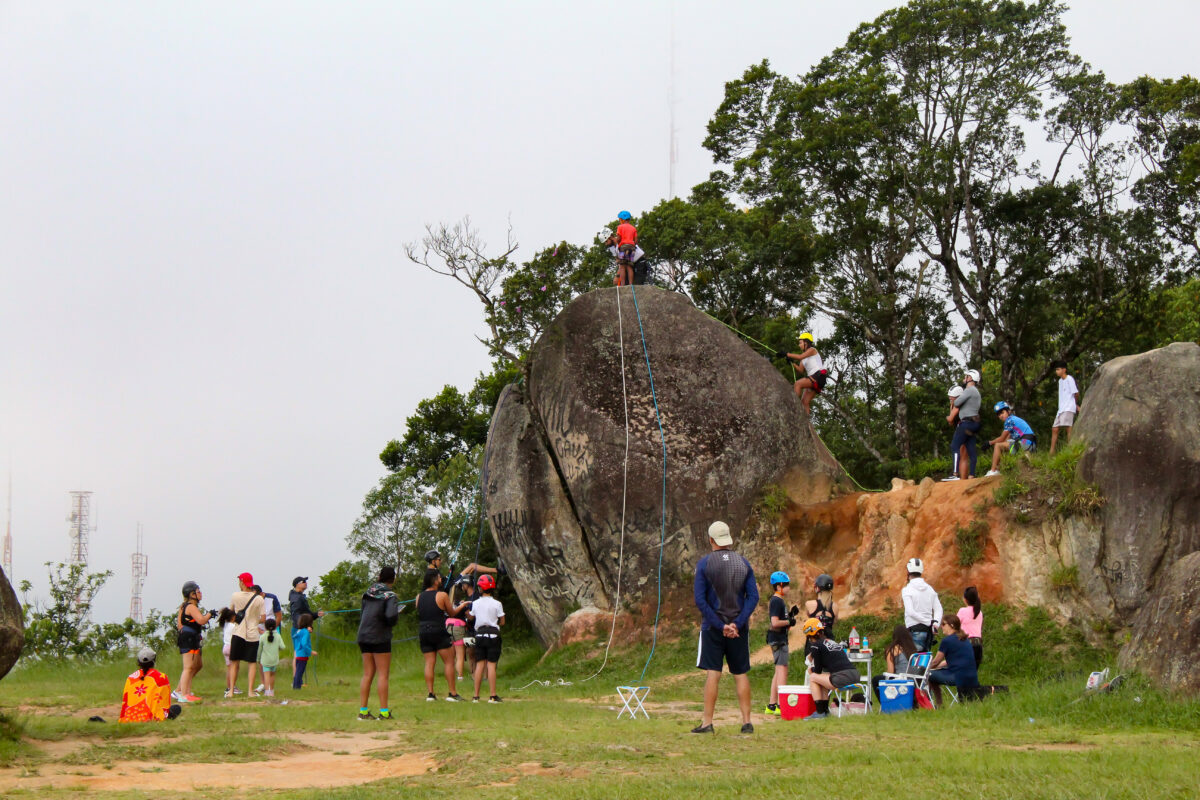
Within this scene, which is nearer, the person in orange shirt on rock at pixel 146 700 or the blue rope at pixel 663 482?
the person in orange shirt on rock at pixel 146 700

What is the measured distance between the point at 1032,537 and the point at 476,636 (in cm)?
798

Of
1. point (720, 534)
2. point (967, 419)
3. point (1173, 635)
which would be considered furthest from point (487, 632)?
point (967, 419)

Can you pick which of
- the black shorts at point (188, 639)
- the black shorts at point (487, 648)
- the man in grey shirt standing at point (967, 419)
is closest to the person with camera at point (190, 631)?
the black shorts at point (188, 639)

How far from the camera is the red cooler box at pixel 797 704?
37.3 feet

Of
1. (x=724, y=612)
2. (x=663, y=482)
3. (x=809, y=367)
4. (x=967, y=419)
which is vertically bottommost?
(x=724, y=612)

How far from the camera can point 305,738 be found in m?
9.97

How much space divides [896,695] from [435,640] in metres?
5.40

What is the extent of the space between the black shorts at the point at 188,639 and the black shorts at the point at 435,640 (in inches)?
122

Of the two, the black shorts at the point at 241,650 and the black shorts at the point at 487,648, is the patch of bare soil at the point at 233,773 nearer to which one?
the black shorts at the point at 487,648

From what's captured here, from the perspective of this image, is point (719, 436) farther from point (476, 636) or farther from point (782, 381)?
point (476, 636)

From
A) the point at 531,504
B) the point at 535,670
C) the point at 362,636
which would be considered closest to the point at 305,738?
the point at 362,636

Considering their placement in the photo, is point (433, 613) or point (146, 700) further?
point (433, 613)

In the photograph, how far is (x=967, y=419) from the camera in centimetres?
1750

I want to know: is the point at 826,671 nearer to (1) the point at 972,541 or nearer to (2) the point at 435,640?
(2) the point at 435,640
